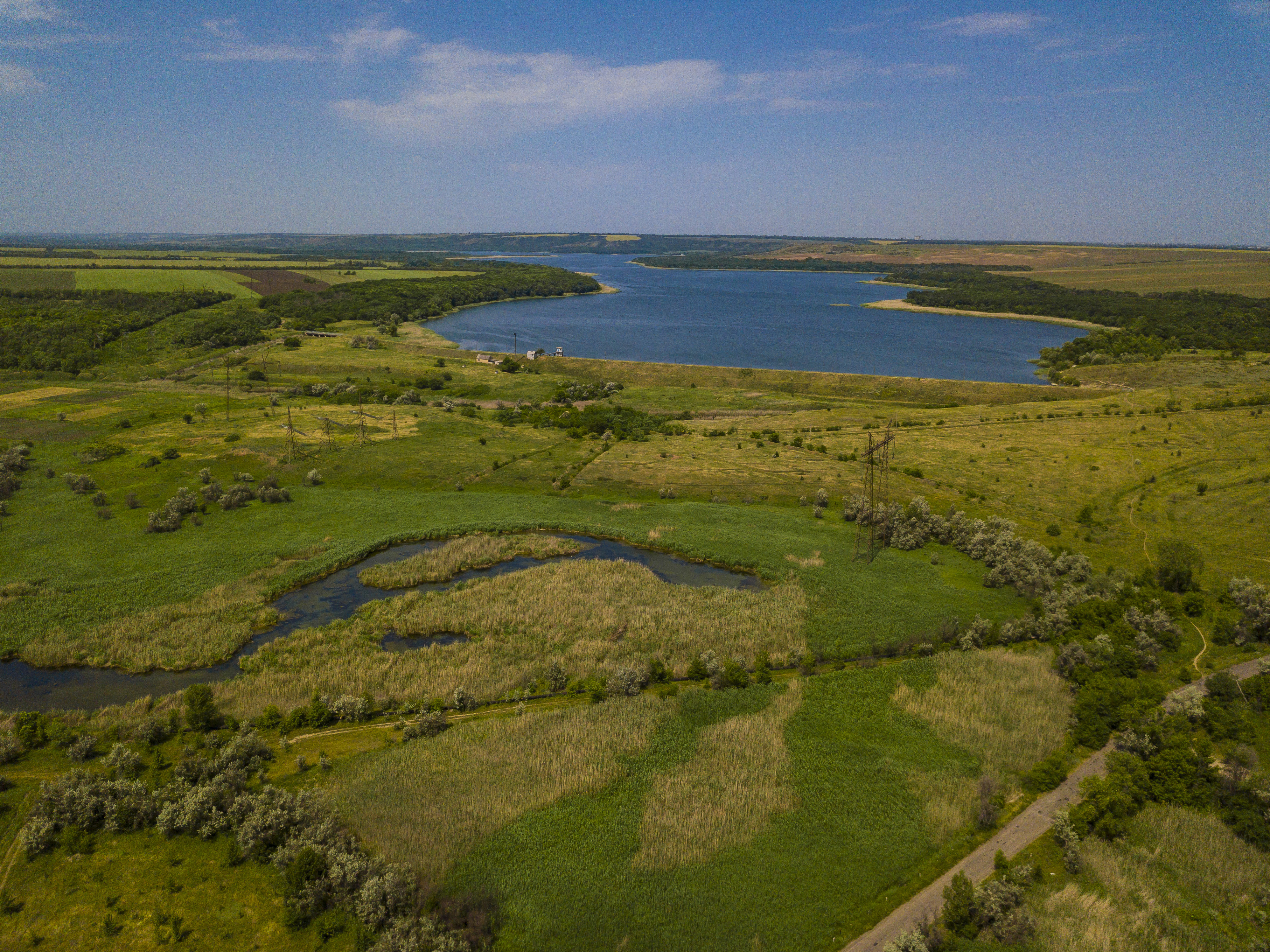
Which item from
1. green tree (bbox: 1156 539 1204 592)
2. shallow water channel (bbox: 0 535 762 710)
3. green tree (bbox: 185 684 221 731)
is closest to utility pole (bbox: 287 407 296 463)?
shallow water channel (bbox: 0 535 762 710)

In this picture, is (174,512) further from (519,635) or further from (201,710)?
(519,635)

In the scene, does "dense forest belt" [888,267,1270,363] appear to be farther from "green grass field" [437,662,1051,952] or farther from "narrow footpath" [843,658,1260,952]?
"green grass field" [437,662,1051,952]

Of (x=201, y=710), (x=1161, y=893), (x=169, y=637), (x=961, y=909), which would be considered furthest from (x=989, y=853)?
(x=169, y=637)

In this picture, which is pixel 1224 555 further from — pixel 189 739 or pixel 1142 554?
pixel 189 739

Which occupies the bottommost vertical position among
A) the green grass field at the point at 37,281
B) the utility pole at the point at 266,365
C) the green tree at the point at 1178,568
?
the green tree at the point at 1178,568

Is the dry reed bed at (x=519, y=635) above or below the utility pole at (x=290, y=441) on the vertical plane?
below

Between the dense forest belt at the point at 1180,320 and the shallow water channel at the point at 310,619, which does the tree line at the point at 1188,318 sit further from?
the shallow water channel at the point at 310,619

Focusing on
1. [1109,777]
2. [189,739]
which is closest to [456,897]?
[189,739]

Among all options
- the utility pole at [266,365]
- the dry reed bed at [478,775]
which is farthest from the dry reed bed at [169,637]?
the utility pole at [266,365]
